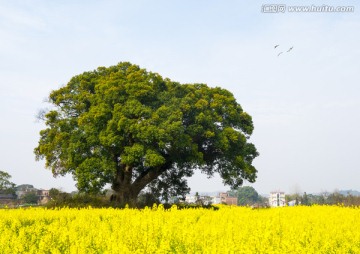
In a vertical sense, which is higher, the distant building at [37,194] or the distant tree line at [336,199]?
the distant building at [37,194]

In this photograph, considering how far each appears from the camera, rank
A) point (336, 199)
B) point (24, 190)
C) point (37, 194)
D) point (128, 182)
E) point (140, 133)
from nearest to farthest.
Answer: point (140, 133), point (128, 182), point (336, 199), point (37, 194), point (24, 190)

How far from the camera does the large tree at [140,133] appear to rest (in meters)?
23.4

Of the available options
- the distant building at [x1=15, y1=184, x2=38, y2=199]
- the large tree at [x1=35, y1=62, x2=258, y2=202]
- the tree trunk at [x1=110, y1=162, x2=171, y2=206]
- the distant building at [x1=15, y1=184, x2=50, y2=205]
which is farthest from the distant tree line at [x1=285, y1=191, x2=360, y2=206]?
the distant building at [x1=15, y1=184, x2=38, y2=199]

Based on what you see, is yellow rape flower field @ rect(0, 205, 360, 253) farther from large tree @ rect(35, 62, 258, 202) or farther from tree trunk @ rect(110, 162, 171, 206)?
tree trunk @ rect(110, 162, 171, 206)

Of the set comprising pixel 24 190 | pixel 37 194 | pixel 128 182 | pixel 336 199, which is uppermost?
pixel 24 190

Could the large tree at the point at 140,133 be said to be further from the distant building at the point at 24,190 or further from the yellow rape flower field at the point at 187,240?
the distant building at the point at 24,190

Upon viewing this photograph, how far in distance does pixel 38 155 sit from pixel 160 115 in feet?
28.7

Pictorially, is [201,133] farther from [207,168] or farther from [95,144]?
[95,144]

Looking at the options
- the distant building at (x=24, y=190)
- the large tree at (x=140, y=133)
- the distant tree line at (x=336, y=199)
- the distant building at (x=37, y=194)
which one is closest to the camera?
the large tree at (x=140, y=133)

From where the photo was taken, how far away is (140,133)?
22891mm

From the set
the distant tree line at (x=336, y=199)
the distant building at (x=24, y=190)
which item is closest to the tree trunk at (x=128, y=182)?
the distant tree line at (x=336, y=199)

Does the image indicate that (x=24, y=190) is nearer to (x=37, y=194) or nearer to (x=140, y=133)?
(x=37, y=194)

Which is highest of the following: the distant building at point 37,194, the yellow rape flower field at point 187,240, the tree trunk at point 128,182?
the distant building at point 37,194

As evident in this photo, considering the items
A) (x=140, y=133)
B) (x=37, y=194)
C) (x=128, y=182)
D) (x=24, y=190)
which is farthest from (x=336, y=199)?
(x=24, y=190)
